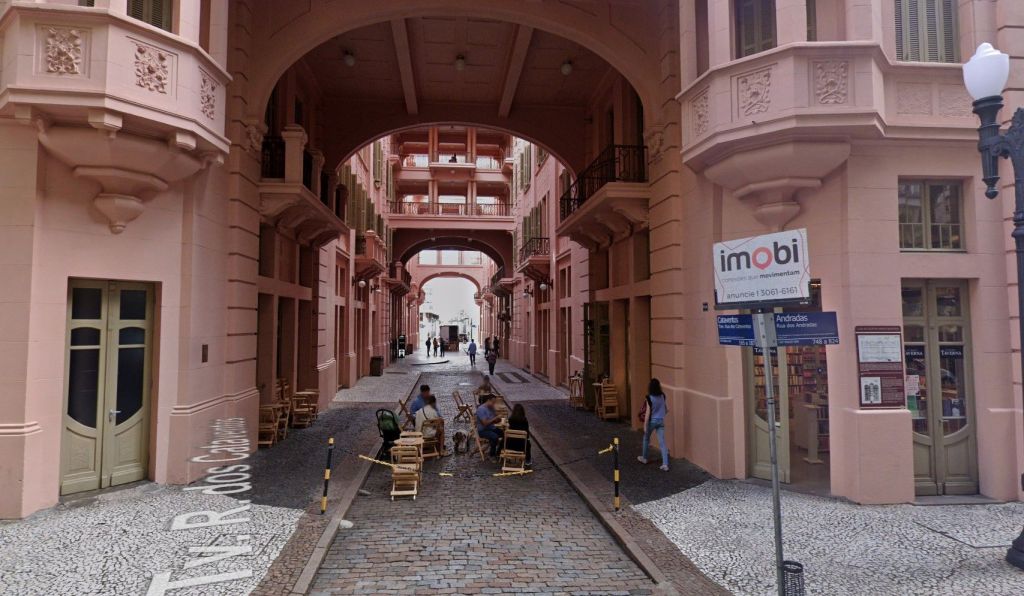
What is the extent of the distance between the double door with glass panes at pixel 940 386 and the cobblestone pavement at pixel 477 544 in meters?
5.06

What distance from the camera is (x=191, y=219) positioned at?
29.9 ft

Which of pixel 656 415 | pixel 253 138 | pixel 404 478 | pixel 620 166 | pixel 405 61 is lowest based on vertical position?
pixel 404 478

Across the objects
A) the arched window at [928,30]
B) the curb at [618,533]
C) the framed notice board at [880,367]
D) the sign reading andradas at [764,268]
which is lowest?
the curb at [618,533]

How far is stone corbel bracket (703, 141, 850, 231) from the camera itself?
8156mm

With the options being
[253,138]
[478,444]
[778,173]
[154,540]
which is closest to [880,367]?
[778,173]

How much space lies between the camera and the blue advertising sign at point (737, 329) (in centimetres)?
521

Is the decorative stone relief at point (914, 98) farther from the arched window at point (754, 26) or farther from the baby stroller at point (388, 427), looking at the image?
the baby stroller at point (388, 427)

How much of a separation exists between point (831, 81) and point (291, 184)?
31.6 ft

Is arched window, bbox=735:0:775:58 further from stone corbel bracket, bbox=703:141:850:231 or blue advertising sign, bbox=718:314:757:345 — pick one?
blue advertising sign, bbox=718:314:757:345

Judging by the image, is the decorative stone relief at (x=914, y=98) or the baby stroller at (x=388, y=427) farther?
the baby stroller at (x=388, y=427)

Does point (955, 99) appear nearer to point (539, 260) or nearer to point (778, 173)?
point (778, 173)

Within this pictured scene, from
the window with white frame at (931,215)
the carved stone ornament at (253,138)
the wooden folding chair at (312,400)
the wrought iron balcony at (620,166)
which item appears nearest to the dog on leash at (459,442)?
the wooden folding chair at (312,400)

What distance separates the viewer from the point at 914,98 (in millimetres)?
8500

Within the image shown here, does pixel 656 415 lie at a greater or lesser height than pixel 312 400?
greater
